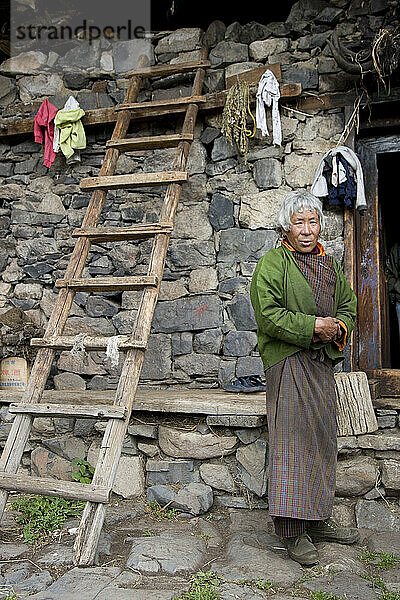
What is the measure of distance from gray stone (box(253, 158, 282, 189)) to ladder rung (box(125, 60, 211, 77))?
87cm

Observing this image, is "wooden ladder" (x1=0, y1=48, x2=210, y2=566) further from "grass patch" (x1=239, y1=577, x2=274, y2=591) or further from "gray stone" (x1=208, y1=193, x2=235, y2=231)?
"grass patch" (x1=239, y1=577, x2=274, y2=591)

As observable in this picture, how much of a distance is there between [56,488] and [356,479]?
1652 mm

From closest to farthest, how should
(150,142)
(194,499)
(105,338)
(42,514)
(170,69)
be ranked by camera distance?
(105,338), (42,514), (194,499), (150,142), (170,69)

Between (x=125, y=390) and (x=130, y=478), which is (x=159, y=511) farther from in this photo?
(x=125, y=390)

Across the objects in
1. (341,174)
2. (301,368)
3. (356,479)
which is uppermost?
(341,174)

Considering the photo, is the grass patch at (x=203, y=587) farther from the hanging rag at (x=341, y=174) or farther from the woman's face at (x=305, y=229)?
the hanging rag at (x=341, y=174)

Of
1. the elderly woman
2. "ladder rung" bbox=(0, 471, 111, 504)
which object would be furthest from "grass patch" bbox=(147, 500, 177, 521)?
"ladder rung" bbox=(0, 471, 111, 504)

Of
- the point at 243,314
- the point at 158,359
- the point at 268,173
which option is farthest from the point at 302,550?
the point at 268,173

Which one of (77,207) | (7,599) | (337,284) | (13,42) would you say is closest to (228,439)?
(337,284)

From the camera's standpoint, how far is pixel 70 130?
14.3ft

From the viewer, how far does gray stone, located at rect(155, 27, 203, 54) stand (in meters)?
4.41

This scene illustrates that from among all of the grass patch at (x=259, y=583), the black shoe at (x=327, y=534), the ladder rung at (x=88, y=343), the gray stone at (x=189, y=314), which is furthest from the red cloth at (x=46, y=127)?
the grass patch at (x=259, y=583)

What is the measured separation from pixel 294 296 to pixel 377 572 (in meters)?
1.27

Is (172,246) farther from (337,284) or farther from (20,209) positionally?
(337,284)
